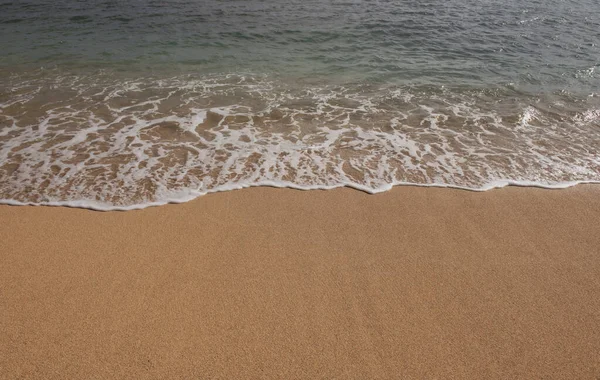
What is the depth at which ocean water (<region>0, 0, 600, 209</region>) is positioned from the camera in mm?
4734

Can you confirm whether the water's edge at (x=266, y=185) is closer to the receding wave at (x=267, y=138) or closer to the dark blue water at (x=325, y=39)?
the receding wave at (x=267, y=138)

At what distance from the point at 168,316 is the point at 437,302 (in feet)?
6.47

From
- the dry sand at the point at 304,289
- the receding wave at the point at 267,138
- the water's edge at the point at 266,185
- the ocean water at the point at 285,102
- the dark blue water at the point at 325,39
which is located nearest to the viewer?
the dry sand at the point at 304,289

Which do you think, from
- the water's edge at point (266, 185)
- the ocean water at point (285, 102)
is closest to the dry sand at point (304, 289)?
the water's edge at point (266, 185)

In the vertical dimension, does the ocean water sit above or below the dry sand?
below

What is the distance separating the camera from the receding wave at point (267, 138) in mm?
4574

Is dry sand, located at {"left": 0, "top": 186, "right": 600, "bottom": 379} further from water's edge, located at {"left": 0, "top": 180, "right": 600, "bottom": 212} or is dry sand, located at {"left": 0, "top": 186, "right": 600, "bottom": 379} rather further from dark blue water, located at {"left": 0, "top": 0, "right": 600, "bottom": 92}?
dark blue water, located at {"left": 0, "top": 0, "right": 600, "bottom": 92}

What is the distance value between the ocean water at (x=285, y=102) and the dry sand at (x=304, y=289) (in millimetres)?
562

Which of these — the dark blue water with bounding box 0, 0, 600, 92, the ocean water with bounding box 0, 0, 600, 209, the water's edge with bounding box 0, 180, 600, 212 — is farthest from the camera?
the dark blue water with bounding box 0, 0, 600, 92

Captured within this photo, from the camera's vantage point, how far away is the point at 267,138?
5.62 meters

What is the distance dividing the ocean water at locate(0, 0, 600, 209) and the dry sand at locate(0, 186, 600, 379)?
0.56m

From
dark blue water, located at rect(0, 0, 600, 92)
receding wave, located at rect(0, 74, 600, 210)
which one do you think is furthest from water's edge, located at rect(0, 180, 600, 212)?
dark blue water, located at rect(0, 0, 600, 92)

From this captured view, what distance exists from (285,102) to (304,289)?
14.6 feet

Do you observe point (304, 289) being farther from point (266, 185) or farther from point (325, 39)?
point (325, 39)
